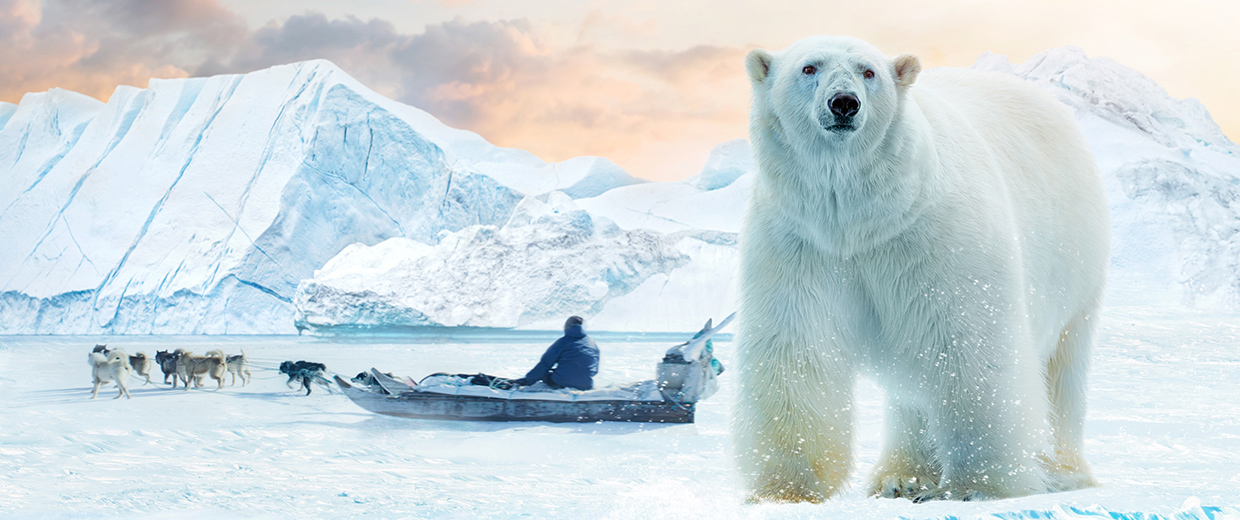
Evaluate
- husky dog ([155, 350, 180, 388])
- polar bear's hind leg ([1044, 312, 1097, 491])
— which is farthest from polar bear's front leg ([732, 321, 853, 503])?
husky dog ([155, 350, 180, 388])

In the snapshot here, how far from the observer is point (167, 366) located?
1027 cm

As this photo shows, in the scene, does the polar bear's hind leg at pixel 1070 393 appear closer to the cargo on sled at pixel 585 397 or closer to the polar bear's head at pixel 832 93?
the polar bear's head at pixel 832 93

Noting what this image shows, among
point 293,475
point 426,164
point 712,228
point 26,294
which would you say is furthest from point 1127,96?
point 26,294

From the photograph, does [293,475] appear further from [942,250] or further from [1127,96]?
[1127,96]

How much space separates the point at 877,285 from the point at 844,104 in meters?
0.51

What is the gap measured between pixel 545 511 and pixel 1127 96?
35.5 meters

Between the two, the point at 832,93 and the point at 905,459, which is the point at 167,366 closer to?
the point at 905,459

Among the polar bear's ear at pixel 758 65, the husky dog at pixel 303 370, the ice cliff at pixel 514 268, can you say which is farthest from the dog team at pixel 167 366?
the ice cliff at pixel 514 268

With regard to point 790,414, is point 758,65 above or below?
above

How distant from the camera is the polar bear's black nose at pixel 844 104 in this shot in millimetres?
1993

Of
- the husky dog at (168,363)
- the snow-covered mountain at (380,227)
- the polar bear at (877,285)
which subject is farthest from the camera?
the snow-covered mountain at (380,227)

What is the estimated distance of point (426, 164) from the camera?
92.7ft

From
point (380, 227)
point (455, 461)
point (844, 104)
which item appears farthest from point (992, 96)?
point (380, 227)

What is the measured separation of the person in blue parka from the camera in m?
6.52
